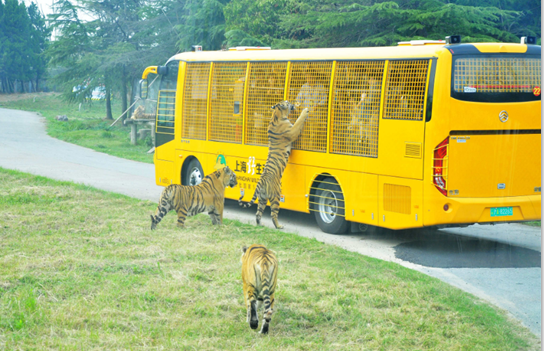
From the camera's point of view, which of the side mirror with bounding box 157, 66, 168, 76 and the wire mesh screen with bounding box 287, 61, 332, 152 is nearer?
the wire mesh screen with bounding box 287, 61, 332, 152

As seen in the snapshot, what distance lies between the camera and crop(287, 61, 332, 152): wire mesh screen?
23.1 feet

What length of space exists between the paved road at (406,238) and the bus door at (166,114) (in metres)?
0.77

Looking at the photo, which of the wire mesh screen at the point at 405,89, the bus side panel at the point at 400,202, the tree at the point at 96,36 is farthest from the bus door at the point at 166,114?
the bus side panel at the point at 400,202

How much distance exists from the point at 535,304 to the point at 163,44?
5274 millimetres

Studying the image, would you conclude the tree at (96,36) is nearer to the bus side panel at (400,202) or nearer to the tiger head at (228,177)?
the tiger head at (228,177)

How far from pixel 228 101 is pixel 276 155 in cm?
100

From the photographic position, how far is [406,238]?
7258mm

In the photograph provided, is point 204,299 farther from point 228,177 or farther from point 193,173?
point 193,173

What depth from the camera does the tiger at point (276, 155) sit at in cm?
725

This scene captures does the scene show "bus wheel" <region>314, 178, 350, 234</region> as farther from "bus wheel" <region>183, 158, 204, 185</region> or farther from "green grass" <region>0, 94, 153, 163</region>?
"green grass" <region>0, 94, 153, 163</region>

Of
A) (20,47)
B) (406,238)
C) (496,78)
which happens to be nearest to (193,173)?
(20,47)

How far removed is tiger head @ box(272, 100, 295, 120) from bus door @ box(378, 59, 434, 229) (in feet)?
3.73

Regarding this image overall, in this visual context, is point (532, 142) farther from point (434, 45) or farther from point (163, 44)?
point (163, 44)

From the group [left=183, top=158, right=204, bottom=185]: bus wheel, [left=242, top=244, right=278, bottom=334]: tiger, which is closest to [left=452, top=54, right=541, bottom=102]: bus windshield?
[left=242, top=244, right=278, bottom=334]: tiger
